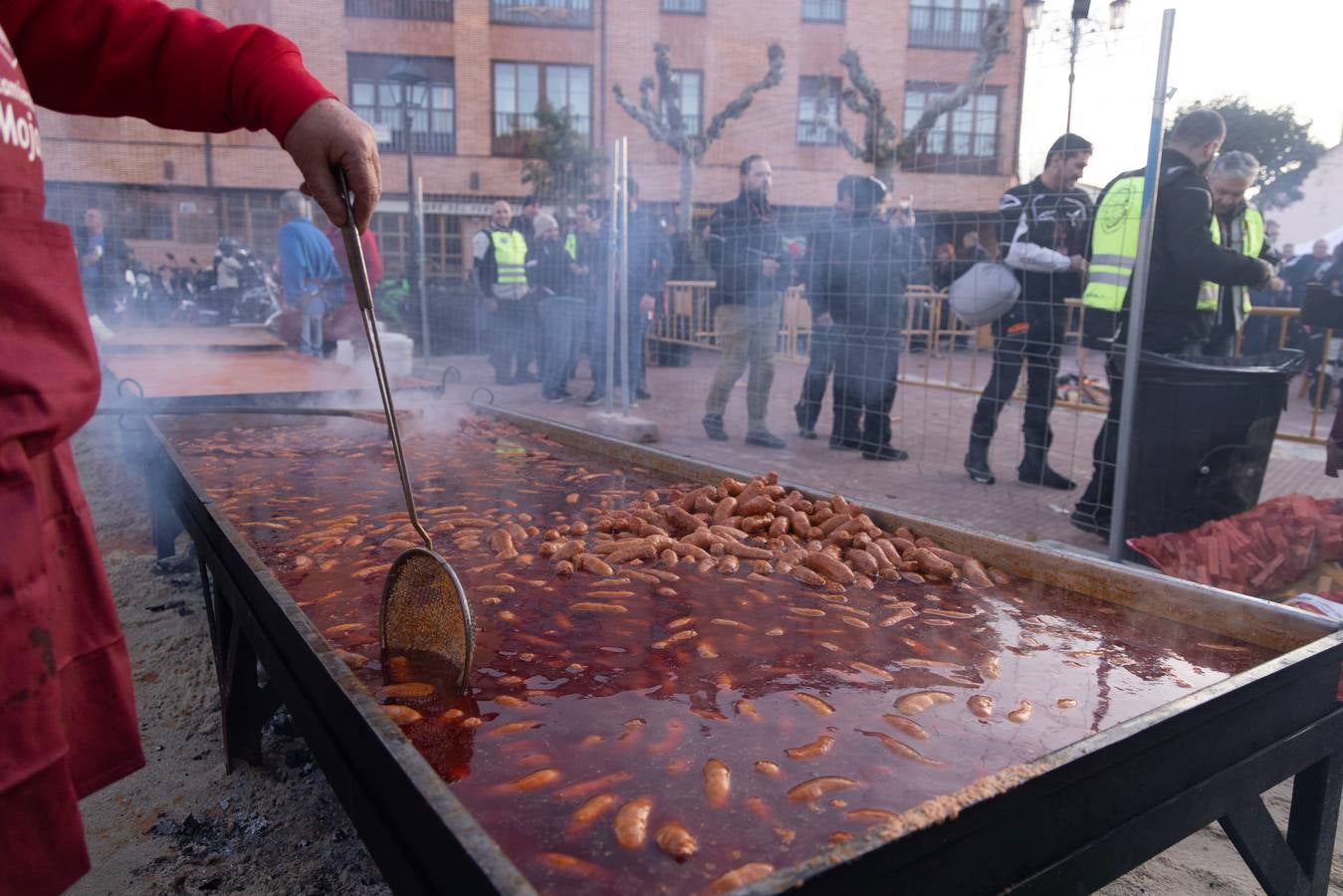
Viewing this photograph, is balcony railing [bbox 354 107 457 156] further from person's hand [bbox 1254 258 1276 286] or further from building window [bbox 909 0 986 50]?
person's hand [bbox 1254 258 1276 286]

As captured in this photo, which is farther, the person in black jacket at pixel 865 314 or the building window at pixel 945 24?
the building window at pixel 945 24

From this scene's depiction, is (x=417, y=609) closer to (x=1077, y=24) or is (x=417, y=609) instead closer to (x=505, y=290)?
(x=1077, y=24)

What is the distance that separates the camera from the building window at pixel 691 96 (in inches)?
895

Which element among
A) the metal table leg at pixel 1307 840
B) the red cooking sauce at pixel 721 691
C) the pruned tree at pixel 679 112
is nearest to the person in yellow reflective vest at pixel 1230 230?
the red cooking sauce at pixel 721 691

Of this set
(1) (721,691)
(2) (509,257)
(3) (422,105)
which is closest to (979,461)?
(1) (721,691)

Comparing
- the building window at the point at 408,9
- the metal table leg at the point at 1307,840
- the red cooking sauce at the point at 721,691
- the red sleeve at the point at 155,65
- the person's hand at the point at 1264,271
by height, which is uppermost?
the building window at the point at 408,9

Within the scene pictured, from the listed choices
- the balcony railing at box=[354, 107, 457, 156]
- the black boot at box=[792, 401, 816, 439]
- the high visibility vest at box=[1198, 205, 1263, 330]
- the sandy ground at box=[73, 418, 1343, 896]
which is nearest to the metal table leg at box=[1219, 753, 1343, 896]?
the sandy ground at box=[73, 418, 1343, 896]

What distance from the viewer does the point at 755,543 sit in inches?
109

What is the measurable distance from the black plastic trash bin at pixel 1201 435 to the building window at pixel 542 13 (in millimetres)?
21730

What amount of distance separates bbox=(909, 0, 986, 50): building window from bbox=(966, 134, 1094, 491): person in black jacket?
17.7 metres

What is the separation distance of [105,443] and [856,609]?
27.5 ft

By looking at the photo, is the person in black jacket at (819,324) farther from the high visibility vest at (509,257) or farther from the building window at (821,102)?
the building window at (821,102)

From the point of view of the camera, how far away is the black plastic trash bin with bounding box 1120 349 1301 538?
4258mm

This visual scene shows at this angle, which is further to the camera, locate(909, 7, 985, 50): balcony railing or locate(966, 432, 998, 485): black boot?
locate(909, 7, 985, 50): balcony railing
